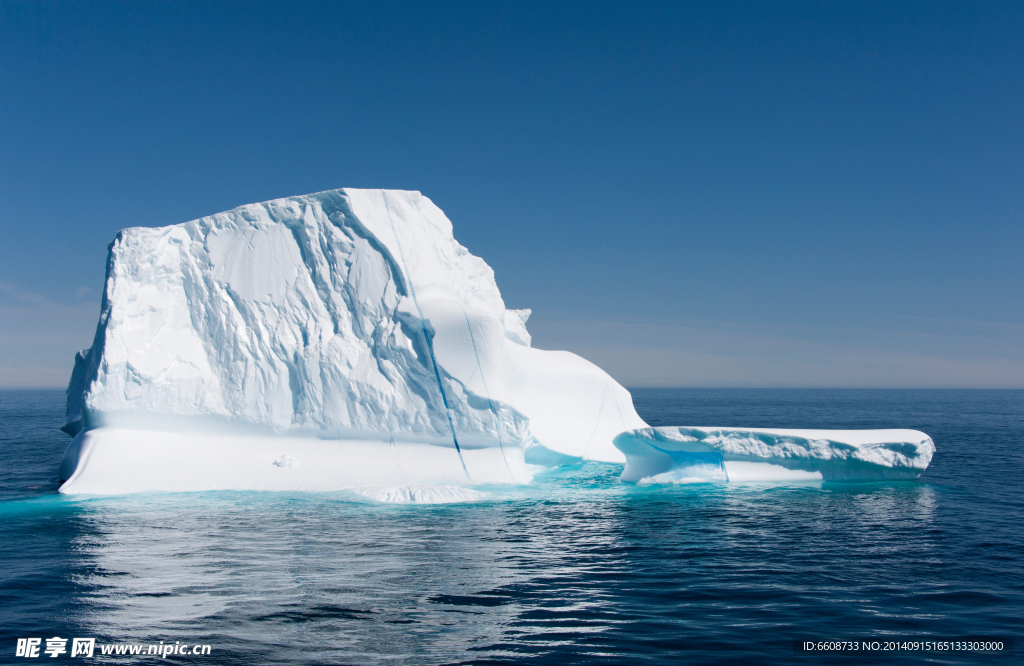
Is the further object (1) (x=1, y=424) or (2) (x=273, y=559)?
(1) (x=1, y=424)

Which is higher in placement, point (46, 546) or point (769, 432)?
point (769, 432)

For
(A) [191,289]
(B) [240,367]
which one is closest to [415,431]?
(B) [240,367]

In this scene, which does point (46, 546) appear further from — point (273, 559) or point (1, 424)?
point (1, 424)

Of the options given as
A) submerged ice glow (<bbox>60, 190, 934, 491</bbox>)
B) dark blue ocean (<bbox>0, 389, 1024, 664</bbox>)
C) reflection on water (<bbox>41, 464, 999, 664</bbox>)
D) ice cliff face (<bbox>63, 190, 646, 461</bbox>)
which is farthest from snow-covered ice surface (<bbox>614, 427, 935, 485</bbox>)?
ice cliff face (<bbox>63, 190, 646, 461</bbox>)

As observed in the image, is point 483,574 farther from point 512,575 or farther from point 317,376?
point 317,376

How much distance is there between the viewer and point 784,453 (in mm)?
17188

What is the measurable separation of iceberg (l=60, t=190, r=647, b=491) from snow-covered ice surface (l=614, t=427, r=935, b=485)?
437cm

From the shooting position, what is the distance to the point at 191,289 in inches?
711

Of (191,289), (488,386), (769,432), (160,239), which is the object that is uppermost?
(160,239)

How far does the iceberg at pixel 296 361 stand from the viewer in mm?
16344

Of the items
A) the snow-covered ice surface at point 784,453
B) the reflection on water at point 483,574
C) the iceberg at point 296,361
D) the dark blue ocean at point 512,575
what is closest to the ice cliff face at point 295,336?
the iceberg at point 296,361

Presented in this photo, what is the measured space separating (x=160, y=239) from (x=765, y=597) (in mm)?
17606

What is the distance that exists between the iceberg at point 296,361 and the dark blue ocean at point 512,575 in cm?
210

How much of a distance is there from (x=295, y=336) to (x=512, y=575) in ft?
37.4
